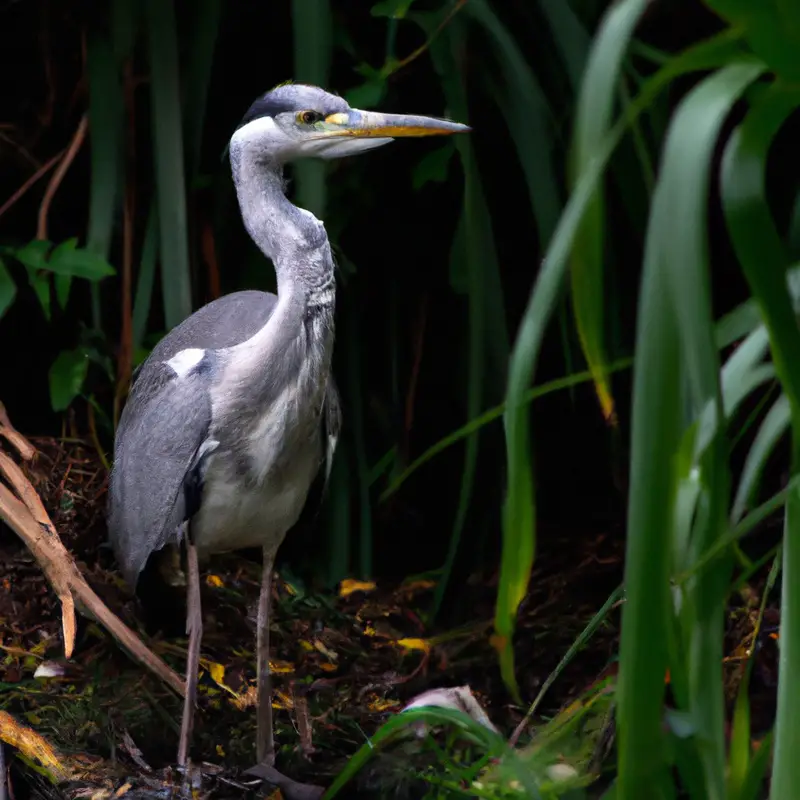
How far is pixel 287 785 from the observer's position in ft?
6.15

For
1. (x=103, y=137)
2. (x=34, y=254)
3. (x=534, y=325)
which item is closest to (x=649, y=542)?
(x=534, y=325)

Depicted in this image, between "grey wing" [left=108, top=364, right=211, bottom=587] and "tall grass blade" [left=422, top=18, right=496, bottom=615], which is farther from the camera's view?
"tall grass blade" [left=422, top=18, right=496, bottom=615]

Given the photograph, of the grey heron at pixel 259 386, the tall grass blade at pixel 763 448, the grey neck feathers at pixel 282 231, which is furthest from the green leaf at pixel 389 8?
the tall grass blade at pixel 763 448

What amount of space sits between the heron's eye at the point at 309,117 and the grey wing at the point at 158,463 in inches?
17.4

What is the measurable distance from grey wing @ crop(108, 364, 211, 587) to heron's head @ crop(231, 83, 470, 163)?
0.39 m

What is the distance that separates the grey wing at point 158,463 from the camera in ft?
6.22

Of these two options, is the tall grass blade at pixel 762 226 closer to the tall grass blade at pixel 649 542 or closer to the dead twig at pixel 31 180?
the tall grass blade at pixel 649 542

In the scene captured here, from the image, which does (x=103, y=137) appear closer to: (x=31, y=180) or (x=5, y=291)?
(x=31, y=180)

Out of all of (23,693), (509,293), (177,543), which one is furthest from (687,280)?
(509,293)

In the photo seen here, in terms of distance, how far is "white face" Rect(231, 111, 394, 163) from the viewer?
74.4 inches

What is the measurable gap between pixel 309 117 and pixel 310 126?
0.01 m

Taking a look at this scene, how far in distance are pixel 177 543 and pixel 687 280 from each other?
1.46 m

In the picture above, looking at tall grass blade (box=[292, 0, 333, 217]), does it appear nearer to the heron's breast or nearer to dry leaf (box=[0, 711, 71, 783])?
the heron's breast

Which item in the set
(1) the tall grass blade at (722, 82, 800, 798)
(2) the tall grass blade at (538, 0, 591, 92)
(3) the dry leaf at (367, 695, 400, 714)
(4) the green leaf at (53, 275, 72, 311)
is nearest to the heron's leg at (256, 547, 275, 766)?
(3) the dry leaf at (367, 695, 400, 714)
